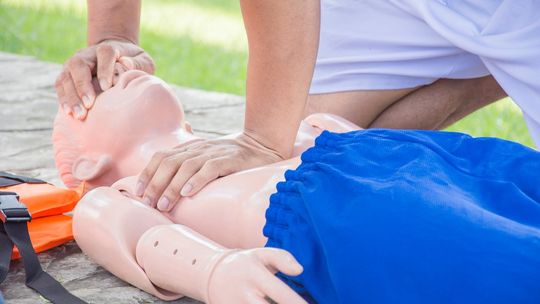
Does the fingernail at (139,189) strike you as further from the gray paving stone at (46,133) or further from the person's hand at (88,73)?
the person's hand at (88,73)

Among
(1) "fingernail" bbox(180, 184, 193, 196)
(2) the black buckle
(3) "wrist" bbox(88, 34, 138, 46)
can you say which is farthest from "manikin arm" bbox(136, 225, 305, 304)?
(3) "wrist" bbox(88, 34, 138, 46)

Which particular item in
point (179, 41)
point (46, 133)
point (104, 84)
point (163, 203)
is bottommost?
point (179, 41)

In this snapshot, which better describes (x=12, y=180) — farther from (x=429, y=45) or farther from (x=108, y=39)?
(x=429, y=45)

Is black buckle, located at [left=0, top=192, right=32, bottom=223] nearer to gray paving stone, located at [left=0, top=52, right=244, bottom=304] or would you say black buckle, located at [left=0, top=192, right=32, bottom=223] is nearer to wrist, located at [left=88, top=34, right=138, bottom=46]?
gray paving stone, located at [left=0, top=52, right=244, bottom=304]

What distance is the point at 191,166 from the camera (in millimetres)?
1754

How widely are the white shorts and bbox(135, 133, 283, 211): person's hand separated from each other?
65 cm

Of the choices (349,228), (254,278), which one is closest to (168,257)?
(254,278)

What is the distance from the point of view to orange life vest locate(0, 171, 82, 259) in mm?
1854

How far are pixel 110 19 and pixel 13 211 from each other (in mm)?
644

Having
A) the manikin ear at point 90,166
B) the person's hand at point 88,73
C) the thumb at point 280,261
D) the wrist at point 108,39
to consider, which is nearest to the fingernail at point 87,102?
the person's hand at point 88,73

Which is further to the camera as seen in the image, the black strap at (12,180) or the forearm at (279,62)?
the black strap at (12,180)

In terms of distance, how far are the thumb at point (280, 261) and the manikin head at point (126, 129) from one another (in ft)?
1.95

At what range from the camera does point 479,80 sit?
97.3 inches

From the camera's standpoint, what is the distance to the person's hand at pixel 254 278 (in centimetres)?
138
